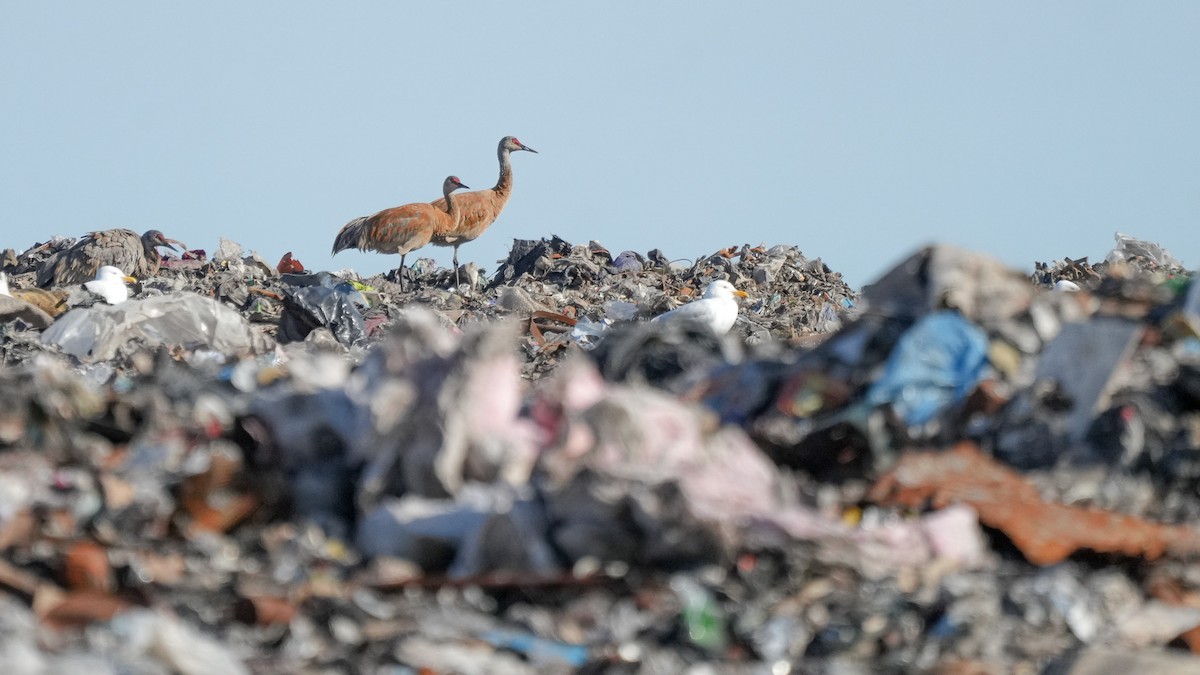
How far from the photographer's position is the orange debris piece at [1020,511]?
3.16m

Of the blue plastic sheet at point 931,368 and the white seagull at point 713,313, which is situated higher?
the white seagull at point 713,313

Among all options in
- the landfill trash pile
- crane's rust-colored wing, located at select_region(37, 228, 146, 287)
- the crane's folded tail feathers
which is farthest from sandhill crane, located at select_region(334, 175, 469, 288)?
the landfill trash pile

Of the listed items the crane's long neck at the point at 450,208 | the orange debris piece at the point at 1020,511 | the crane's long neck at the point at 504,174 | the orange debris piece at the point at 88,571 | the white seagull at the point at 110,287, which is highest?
the crane's long neck at the point at 504,174

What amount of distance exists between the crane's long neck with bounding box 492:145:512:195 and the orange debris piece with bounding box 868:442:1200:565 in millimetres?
15457

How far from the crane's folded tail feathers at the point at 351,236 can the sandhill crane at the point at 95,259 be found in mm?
2602

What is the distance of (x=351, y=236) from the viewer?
16391 mm

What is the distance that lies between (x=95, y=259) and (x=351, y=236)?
3560 mm

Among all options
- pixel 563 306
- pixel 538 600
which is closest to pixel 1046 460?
pixel 538 600

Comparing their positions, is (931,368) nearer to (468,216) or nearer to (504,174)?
(468,216)

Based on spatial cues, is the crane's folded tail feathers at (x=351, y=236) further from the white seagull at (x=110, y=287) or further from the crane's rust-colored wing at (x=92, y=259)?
the white seagull at (x=110, y=287)

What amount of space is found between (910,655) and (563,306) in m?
8.10

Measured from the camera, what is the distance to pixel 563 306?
10.8m

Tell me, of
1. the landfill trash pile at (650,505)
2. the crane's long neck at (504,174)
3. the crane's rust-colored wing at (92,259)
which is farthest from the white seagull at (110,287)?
the crane's long neck at (504,174)

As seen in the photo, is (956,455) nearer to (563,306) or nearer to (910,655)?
(910,655)
